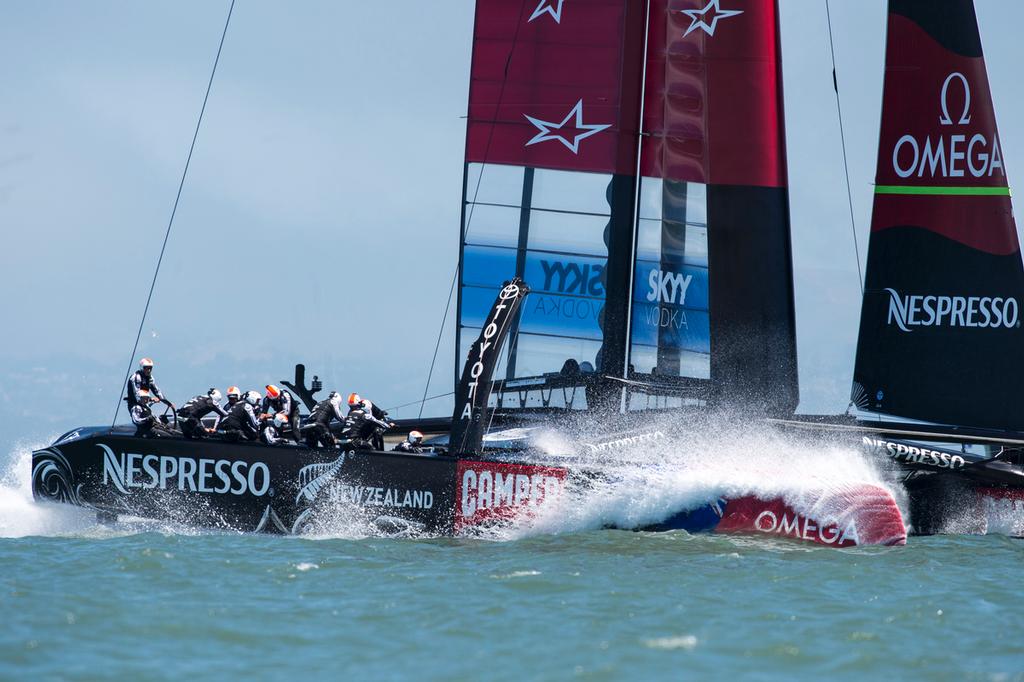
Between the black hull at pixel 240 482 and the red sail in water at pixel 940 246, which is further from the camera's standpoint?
the red sail in water at pixel 940 246

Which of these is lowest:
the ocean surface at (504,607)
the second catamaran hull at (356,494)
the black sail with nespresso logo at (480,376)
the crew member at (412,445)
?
the ocean surface at (504,607)

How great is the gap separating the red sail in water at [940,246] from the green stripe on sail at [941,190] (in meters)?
0.01

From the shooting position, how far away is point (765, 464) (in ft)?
40.1

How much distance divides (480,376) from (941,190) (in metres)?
5.93

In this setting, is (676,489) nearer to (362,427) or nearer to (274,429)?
(362,427)

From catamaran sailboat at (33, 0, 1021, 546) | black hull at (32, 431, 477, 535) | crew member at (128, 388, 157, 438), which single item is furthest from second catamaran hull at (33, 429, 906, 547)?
catamaran sailboat at (33, 0, 1021, 546)

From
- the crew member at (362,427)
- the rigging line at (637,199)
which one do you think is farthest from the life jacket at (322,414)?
the rigging line at (637,199)

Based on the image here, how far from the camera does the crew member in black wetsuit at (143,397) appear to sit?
1172 centimetres

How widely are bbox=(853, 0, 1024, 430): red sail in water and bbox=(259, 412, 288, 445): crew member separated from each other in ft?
20.9

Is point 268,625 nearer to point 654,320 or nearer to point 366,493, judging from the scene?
point 366,493

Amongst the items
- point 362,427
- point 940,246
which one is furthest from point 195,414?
point 940,246

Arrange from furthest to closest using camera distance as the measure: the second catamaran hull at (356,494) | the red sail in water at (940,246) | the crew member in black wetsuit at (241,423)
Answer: the red sail in water at (940,246)
the crew member in black wetsuit at (241,423)
the second catamaran hull at (356,494)

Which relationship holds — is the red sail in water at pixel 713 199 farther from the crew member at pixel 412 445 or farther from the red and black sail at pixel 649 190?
the crew member at pixel 412 445

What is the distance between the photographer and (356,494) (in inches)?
444
